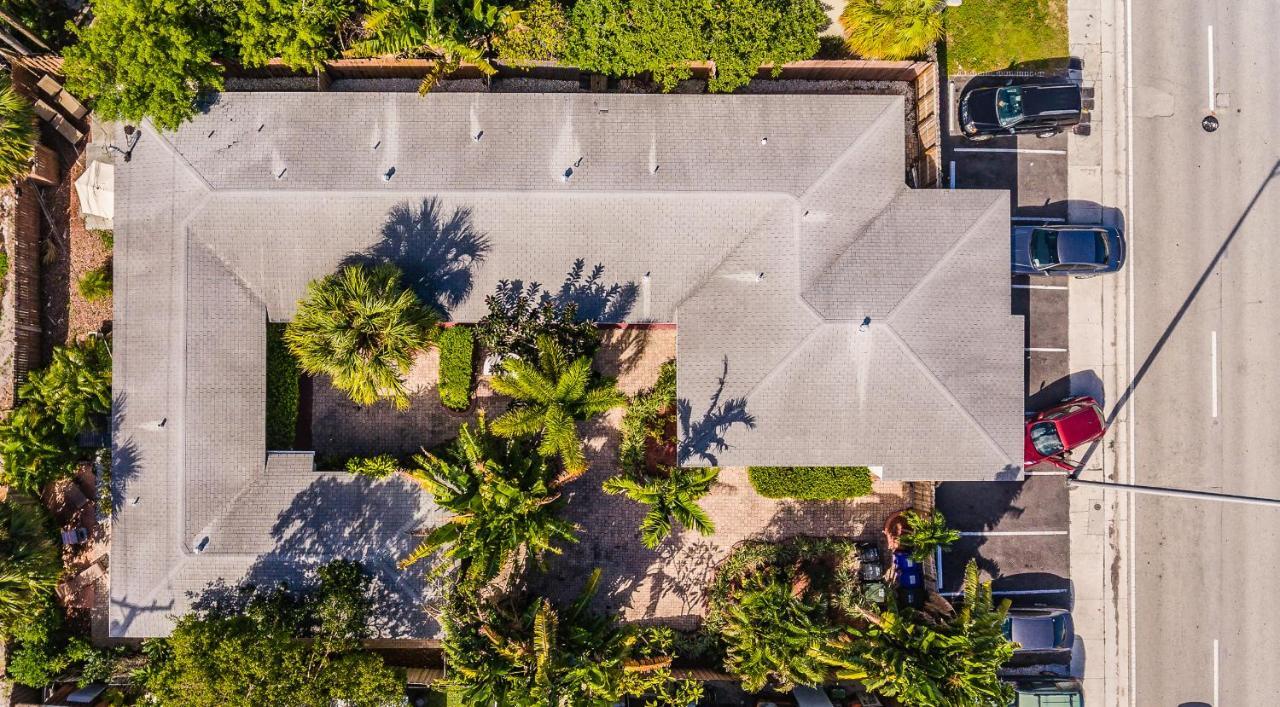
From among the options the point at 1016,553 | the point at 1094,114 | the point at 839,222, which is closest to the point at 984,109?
the point at 1094,114

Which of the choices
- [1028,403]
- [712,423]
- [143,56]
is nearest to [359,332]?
[143,56]

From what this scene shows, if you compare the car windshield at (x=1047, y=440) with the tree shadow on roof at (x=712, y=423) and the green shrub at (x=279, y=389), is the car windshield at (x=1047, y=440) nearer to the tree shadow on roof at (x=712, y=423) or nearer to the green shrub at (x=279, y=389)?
the tree shadow on roof at (x=712, y=423)

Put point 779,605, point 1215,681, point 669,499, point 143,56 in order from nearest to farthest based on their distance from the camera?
1. point 143,56
2. point 669,499
3. point 779,605
4. point 1215,681

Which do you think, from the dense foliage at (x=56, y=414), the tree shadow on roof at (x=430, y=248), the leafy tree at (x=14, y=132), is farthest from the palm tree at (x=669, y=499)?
the leafy tree at (x=14, y=132)

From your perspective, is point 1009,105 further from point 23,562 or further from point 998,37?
point 23,562

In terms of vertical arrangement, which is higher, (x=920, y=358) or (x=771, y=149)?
(x=771, y=149)

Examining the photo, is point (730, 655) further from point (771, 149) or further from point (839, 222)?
point (771, 149)
